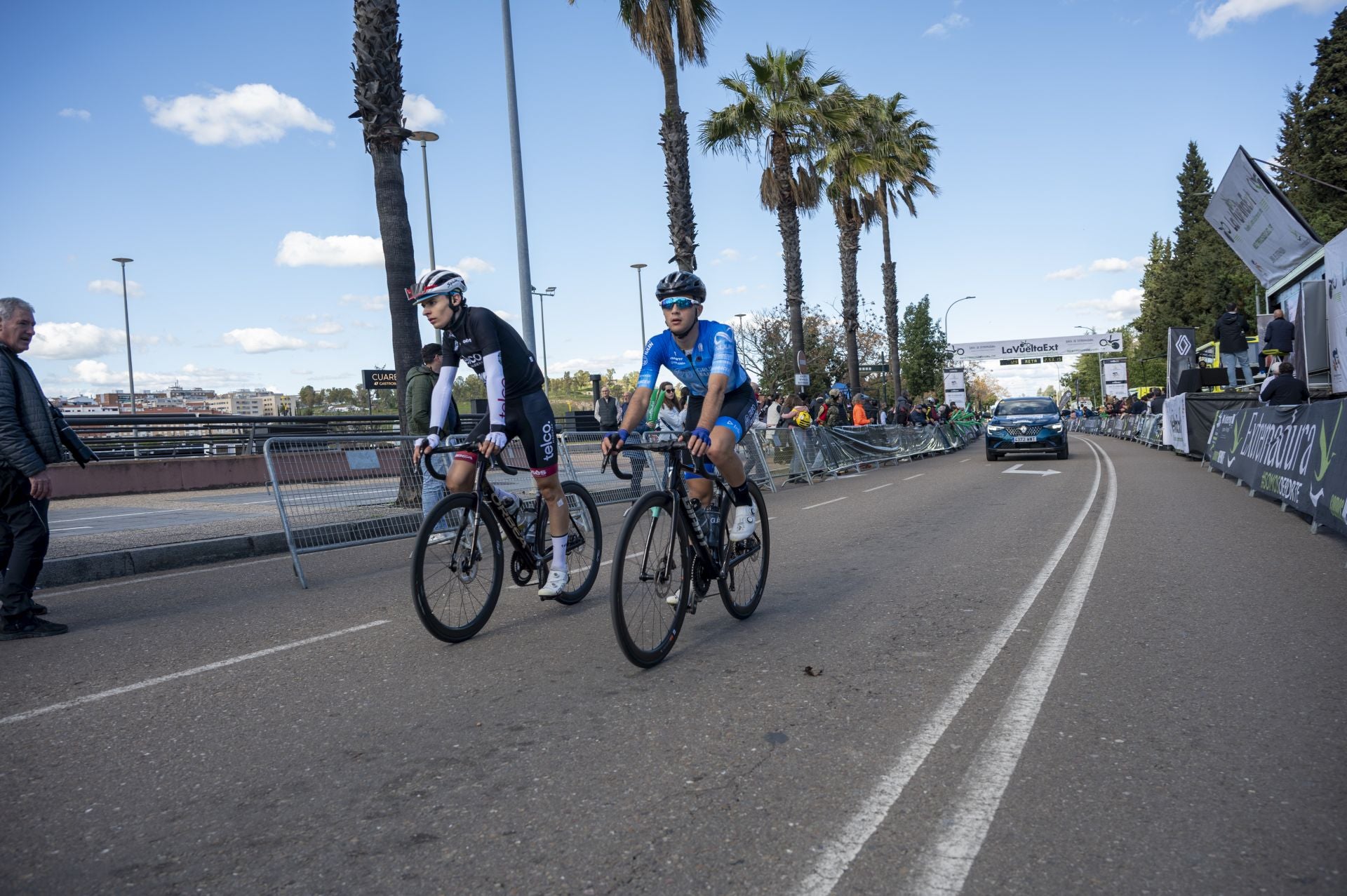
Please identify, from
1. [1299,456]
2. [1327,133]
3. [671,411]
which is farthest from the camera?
[1327,133]

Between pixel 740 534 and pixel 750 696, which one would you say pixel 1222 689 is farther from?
pixel 740 534

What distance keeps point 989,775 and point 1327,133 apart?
55.9 m

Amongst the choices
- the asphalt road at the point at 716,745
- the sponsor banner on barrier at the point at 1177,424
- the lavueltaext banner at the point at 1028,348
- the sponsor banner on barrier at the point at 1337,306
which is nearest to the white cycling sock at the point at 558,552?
the asphalt road at the point at 716,745

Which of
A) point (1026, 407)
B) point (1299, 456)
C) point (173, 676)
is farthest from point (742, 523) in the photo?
point (1026, 407)

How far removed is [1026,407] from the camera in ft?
77.7

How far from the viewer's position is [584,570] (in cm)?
622

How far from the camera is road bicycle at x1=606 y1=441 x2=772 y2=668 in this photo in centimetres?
421

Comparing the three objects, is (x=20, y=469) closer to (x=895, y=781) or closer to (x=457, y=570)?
(x=457, y=570)

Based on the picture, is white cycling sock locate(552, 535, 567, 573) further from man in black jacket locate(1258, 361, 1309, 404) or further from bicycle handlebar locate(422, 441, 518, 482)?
man in black jacket locate(1258, 361, 1309, 404)

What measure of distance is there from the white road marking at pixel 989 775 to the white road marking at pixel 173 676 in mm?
3788

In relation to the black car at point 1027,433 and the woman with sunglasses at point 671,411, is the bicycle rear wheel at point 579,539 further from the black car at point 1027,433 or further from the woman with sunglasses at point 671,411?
the black car at point 1027,433

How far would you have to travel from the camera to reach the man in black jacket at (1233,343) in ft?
73.0

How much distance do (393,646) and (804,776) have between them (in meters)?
2.84

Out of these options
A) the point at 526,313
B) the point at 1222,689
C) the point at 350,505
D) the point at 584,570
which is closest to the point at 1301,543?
the point at 1222,689
